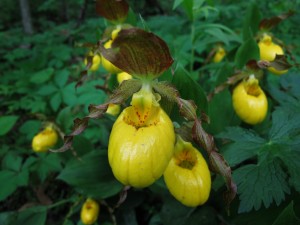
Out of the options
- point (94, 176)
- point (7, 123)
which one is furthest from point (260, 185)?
point (7, 123)

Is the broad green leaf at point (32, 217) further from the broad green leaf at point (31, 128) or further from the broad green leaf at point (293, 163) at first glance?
the broad green leaf at point (293, 163)

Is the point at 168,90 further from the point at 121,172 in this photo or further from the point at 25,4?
the point at 25,4

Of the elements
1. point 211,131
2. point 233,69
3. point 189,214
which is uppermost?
point 233,69

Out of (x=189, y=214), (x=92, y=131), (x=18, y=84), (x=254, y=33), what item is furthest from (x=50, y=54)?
(x=189, y=214)

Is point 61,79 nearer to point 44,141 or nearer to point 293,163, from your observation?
point 44,141

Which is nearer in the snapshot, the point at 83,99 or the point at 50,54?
the point at 83,99

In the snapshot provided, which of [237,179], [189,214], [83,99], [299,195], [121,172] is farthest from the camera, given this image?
[83,99]

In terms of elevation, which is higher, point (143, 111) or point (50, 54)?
point (143, 111)

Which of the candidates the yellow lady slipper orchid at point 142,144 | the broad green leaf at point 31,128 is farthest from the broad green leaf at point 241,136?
the broad green leaf at point 31,128
